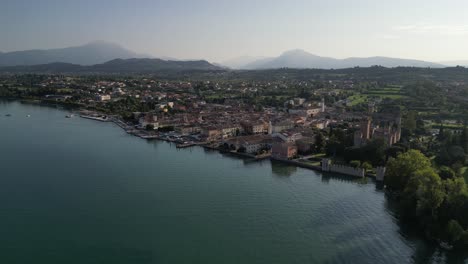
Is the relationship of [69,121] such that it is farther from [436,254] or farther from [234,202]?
[436,254]

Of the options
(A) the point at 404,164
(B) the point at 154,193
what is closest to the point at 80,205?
(B) the point at 154,193

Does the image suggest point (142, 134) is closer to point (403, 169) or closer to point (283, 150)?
point (283, 150)

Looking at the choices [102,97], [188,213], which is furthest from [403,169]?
[102,97]

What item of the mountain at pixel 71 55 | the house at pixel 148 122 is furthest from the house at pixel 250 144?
the mountain at pixel 71 55

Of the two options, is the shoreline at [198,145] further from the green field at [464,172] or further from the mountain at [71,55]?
the mountain at [71,55]

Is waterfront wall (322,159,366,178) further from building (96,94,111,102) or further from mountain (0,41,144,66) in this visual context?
mountain (0,41,144,66)

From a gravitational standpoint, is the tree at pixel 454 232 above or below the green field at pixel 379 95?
below
